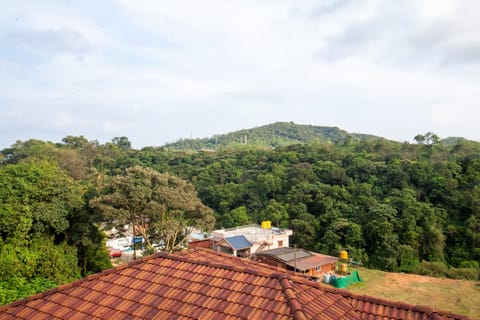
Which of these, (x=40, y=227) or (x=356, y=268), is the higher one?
(x=40, y=227)

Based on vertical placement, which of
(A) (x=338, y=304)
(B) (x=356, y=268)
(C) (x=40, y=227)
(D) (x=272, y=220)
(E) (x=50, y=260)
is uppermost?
(A) (x=338, y=304)

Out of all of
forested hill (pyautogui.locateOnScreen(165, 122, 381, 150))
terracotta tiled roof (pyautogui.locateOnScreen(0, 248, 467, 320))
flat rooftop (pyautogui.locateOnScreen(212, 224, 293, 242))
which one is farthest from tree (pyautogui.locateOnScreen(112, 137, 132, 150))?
terracotta tiled roof (pyautogui.locateOnScreen(0, 248, 467, 320))

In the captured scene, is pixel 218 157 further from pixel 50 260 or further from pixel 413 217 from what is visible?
pixel 50 260

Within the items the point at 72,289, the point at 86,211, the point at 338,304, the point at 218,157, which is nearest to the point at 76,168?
the point at 218,157

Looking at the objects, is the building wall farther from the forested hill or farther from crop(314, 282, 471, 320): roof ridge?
the forested hill

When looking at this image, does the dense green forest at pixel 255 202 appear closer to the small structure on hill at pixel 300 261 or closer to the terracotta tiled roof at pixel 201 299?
the small structure on hill at pixel 300 261

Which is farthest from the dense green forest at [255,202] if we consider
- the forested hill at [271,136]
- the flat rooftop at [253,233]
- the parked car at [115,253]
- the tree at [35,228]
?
the forested hill at [271,136]
